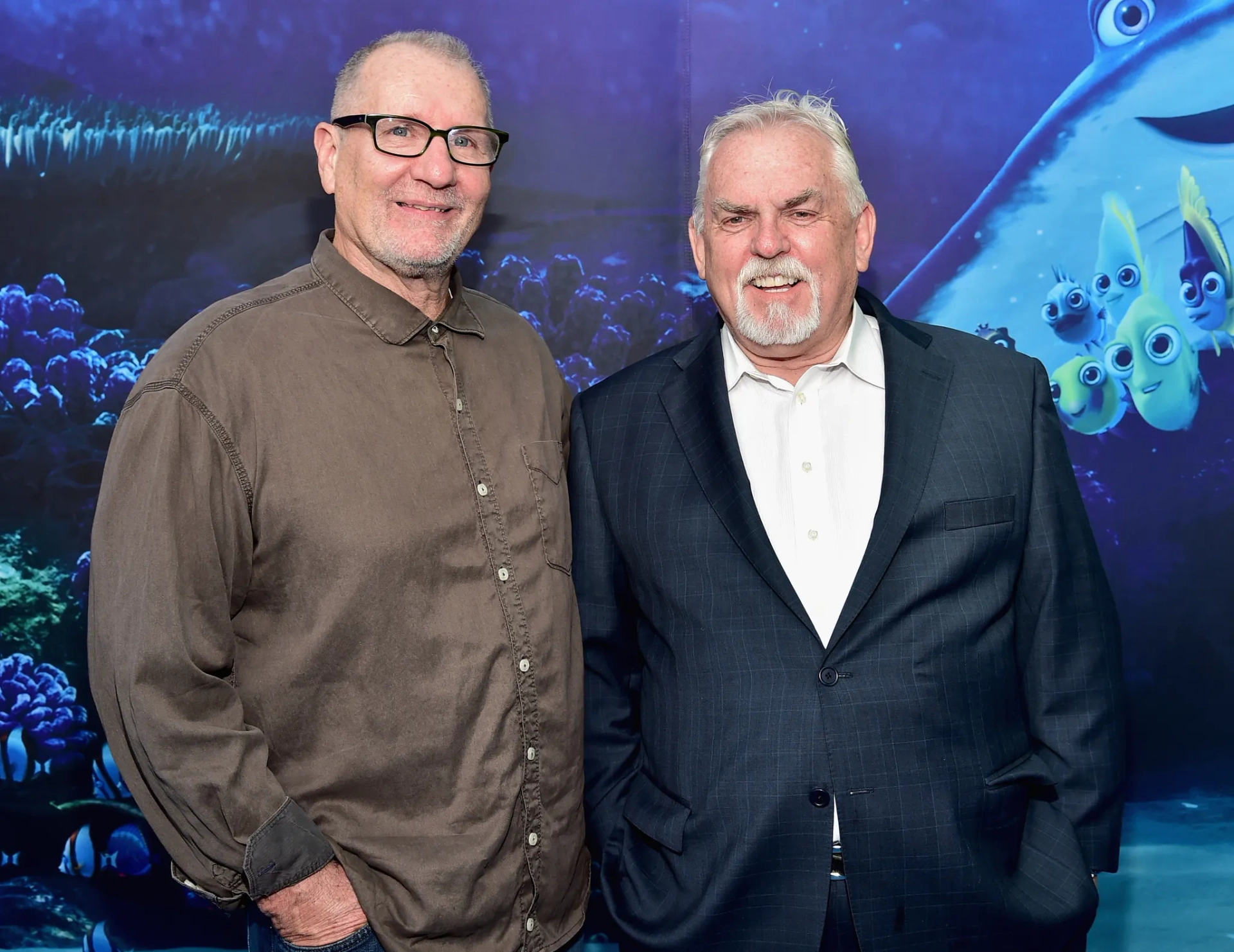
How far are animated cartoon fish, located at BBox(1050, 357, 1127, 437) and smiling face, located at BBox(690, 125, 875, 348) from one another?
2.80 ft

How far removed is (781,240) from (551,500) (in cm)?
61

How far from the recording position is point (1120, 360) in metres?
2.56

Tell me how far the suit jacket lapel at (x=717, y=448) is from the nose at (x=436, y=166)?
0.53 m

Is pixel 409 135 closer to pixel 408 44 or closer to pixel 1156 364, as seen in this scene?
pixel 408 44

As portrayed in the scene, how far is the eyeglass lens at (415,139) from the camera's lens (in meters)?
1.85

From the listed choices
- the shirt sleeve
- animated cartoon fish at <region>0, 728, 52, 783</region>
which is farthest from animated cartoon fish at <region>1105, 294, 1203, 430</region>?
animated cartoon fish at <region>0, 728, 52, 783</region>

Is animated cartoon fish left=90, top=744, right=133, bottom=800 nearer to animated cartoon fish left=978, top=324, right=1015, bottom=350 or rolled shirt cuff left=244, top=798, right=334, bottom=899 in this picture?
rolled shirt cuff left=244, top=798, right=334, bottom=899

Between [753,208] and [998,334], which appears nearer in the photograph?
[753,208]

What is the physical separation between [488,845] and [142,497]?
745mm

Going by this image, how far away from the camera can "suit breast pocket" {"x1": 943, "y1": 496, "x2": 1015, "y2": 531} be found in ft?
5.88

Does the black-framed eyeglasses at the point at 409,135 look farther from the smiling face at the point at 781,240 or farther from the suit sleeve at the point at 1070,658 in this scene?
the suit sleeve at the point at 1070,658

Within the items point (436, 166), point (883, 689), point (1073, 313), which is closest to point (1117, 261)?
point (1073, 313)

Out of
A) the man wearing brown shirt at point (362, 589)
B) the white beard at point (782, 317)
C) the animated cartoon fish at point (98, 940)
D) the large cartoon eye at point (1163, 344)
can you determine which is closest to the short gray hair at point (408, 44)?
the man wearing brown shirt at point (362, 589)

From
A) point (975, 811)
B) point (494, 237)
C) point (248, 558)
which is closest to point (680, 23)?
point (494, 237)
